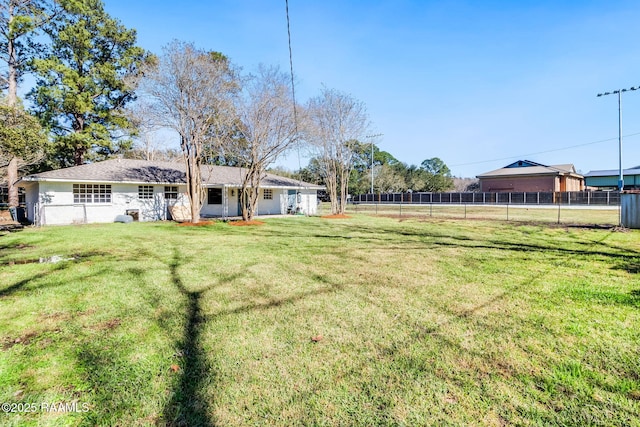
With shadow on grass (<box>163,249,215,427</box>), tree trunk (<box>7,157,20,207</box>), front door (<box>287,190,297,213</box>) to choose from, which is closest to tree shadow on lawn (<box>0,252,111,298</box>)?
shadow on grass (<box>163,249,215,427</box>)

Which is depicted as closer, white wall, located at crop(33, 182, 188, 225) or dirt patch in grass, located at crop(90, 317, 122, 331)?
dirt patch in grass, located at crop(90, 317, 122, 331)

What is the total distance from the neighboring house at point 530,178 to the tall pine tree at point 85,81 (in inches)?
1736

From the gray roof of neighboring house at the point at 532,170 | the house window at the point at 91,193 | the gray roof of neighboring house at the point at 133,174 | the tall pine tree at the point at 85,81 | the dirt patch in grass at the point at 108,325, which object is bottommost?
the dirt patch in grass at the point at 108,325

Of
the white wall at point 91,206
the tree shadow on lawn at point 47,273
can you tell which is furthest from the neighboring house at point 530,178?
the tree shadow on lawn at point 47,273

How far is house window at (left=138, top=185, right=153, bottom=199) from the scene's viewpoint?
17.4m

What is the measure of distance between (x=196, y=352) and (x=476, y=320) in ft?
9.81

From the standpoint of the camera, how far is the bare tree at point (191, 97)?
14.0m

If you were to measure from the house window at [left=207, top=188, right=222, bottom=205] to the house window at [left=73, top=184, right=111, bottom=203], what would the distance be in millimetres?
5643

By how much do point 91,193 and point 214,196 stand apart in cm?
670

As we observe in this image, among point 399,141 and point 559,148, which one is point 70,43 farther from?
point 559,148

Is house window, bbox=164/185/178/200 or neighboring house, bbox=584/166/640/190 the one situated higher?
neighboring house, bbox=584/166/640/190

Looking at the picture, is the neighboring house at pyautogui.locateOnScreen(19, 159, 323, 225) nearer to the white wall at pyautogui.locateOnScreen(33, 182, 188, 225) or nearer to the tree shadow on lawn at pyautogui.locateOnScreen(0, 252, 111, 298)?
the white wall at pyautogui.locateOnScreen(33, 182, 188, 225)

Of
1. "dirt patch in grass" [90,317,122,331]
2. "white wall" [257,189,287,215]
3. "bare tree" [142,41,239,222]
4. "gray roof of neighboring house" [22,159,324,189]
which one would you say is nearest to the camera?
"dirt patch in grass" [90,317,122,331]

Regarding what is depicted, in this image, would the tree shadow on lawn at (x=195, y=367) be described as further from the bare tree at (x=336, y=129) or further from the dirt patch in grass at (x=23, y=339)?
the bare tree at (x=336, y=129)
